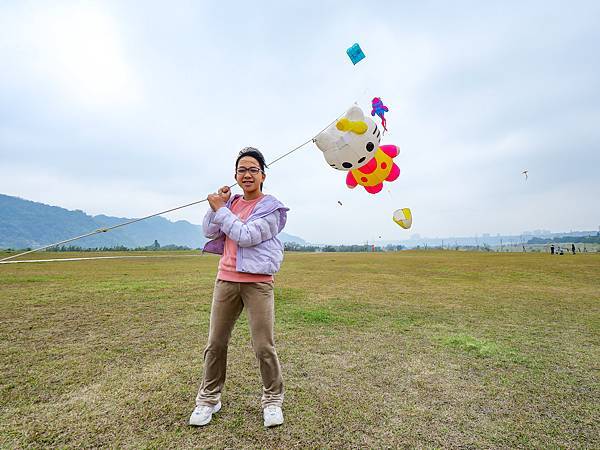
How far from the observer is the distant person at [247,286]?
2.54 meters

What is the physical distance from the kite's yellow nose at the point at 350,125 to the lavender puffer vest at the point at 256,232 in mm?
1520

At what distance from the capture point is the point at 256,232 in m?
2.52

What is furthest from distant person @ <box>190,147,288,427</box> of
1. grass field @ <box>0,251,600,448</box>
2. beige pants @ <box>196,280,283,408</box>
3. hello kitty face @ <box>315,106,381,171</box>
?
hello kitty face @ <box>315,106,381,171</box>

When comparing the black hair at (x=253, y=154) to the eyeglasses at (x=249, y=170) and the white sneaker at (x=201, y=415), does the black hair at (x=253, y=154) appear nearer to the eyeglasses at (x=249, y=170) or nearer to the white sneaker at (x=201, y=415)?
the eyeglasses at (x=249, y=170)

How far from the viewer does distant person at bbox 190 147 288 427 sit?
2537 millimetres

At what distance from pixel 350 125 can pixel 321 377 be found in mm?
2753

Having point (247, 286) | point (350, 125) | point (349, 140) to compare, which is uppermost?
point (350, 125)

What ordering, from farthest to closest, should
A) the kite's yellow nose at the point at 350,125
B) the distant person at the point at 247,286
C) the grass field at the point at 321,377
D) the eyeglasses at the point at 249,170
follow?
the kite's yellow nose at the point at 350,125
the eyeglasses at the point at 249,170
the distant person at the point at 247,286
the grass field at the point at 321,377

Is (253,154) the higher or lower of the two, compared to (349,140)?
lower

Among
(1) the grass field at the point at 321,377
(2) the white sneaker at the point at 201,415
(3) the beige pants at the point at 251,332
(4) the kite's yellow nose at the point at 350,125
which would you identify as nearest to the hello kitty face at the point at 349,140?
(4) the kite's yellow nose at the point at 350,125

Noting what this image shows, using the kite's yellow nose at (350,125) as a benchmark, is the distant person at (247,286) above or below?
below

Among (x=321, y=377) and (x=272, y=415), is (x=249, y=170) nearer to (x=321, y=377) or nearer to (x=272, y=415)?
(x=272, y=415)

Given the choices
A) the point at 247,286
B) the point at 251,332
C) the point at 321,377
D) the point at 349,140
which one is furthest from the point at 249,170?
the point at 321,377

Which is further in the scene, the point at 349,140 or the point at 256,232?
the point at 349,140
